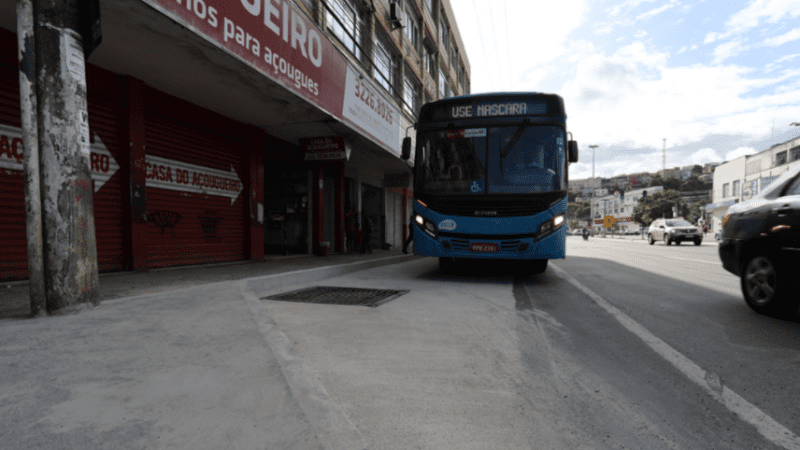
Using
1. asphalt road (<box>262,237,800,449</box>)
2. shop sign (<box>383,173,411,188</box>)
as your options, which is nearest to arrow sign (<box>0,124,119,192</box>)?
asphalt road (<box>262,237,800,449</box>)

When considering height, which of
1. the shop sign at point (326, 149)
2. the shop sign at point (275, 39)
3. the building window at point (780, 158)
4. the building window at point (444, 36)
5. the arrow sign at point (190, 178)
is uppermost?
the building window at point (444, 36)

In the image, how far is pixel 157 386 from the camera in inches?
80.4

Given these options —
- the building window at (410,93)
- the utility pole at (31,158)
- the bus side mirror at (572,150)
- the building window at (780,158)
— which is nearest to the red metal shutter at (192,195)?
the utility pole at (31,158)

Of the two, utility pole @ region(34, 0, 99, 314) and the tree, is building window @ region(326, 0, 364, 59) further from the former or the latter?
the tree

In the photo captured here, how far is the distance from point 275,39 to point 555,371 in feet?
21.7

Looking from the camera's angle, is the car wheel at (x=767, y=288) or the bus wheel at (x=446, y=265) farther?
the bus wheel at (x=446, y=265)

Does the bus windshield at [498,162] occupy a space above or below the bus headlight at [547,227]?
above

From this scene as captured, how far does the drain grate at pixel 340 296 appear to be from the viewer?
4973 mm

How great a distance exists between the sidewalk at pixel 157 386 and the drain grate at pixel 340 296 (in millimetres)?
1635

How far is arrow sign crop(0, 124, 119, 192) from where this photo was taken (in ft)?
17.9

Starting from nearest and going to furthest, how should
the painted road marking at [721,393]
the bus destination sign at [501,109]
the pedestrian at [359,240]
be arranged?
1. the painted road marking at [721,393]
2. the bus destination sign at [501,109]
3. the pedestrian at [359,240]

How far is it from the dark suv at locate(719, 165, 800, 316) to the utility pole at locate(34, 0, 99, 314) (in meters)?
6.46

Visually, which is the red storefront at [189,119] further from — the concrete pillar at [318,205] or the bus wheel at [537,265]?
the bus wheel at [537,265]

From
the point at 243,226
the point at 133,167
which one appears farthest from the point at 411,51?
the point at 133,167
